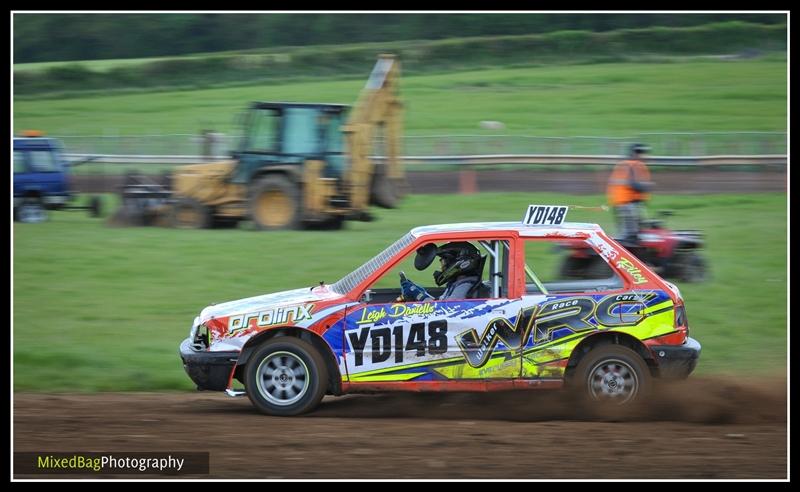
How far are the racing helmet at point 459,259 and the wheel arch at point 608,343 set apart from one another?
3.39ft

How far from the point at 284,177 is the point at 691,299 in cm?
802

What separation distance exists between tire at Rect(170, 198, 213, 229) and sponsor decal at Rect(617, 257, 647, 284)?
11.4 m

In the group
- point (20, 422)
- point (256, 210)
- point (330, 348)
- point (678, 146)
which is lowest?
point (20, 422)

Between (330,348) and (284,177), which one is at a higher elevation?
(284,177)

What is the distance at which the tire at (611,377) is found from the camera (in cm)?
768

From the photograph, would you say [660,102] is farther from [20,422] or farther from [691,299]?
[20,422]

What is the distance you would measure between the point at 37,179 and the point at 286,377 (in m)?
13.8

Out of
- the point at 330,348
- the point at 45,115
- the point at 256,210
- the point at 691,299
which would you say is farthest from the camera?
the point at 45,115

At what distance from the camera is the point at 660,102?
89.9 feet

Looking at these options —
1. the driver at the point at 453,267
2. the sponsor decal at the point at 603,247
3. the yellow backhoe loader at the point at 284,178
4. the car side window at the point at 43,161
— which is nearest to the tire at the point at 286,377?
the driver at the point at 453,267

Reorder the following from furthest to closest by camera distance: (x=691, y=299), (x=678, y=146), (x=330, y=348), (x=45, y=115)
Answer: (x=45, y=115)
(x=678, y=146)
(x=691, y=299)
(x=330, y=348)

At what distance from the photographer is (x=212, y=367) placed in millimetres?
7855

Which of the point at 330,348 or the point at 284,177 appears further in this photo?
the point at 284,177

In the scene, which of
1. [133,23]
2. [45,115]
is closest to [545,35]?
[133,23]
